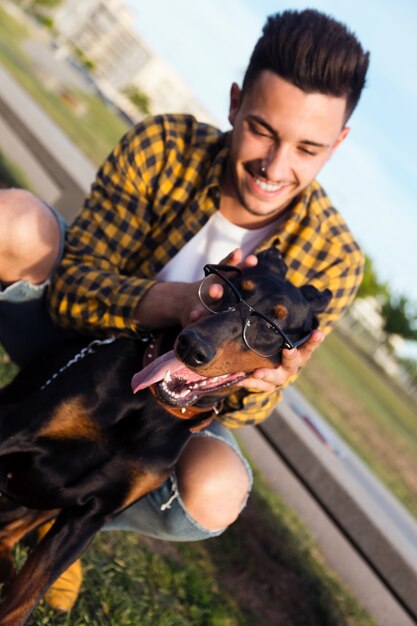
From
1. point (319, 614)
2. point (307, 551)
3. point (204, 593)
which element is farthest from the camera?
point (307, 551)

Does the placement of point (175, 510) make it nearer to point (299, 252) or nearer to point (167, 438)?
point (167, 438)

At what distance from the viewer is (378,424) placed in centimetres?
1546

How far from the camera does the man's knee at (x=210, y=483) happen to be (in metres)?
2.55

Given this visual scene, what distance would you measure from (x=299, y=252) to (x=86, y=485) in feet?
4.18

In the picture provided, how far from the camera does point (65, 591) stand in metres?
2.45

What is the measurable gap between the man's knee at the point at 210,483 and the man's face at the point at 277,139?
3.12 feet

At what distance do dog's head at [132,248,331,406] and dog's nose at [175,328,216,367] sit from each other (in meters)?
0.03

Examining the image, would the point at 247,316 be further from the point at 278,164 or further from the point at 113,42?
the point at 113,42

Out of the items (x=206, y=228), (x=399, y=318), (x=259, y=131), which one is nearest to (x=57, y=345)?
(x=206, y=228)

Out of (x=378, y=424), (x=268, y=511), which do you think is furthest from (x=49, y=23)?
(x=268, y=511)

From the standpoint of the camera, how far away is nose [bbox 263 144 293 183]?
2699 millimetres

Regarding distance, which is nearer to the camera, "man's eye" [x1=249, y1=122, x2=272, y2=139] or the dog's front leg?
the dog's front leg

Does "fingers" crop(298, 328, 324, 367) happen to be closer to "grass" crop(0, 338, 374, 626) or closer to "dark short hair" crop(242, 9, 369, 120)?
"dark short hair" crop(242, 9, 369, 120)

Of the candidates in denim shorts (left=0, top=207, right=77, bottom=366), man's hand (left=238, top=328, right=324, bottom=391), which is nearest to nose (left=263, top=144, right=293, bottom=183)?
man's hand (left=238, top=328, right=324, bottom=391)
